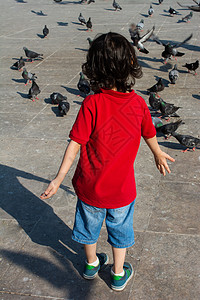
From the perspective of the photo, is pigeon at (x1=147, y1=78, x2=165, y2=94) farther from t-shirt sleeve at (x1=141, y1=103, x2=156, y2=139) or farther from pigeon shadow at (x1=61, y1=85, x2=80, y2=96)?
t-shirt sleeve at (x1=141, y1=103, x2=156, y2=139)

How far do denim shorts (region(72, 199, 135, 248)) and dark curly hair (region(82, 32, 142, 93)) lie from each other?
103cm

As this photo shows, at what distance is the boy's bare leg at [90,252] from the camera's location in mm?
3176

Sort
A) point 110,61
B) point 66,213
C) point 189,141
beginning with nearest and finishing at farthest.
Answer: point 110,61 → point 66,213 → point 189,141

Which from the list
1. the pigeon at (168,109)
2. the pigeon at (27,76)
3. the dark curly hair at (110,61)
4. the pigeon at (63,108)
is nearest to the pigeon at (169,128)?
the pigeon at (168,109)

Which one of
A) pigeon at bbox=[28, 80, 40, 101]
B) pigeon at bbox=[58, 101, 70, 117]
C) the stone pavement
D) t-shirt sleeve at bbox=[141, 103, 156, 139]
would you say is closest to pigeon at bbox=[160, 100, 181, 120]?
the stone pavement

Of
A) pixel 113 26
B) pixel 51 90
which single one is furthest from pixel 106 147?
pixel 113 26

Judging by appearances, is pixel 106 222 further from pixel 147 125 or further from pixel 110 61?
pixel 110 61

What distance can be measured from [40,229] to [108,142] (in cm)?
200

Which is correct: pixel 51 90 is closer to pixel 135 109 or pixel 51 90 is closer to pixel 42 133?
pixel 42 133

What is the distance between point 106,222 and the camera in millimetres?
3008

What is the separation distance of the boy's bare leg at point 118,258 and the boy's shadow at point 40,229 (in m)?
0.37

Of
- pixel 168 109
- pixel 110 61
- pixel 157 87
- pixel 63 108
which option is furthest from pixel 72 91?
pixel 110 61

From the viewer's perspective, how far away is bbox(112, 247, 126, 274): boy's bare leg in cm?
310

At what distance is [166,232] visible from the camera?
4.03 metres
